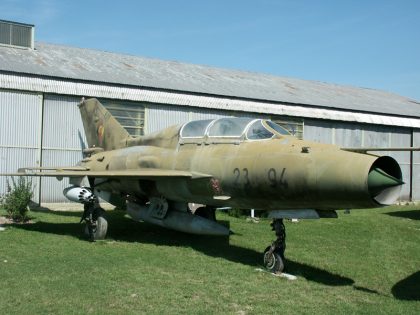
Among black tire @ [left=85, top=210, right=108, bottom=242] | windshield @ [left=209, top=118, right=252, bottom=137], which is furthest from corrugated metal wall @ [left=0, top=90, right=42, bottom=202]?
windshield @ [left=209, top=118, right=252, bottom=137]

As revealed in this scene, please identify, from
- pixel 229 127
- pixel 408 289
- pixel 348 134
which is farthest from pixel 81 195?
pixel 348 134

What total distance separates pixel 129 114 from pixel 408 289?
1361 cm

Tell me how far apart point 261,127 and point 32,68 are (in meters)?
11.5

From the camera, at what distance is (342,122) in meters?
25.3

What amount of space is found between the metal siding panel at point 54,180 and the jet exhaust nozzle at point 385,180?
44.6ft

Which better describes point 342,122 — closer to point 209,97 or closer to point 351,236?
point 209,97

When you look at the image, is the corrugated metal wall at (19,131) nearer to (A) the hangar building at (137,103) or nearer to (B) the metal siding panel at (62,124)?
(A) the hangar building at (137,103)

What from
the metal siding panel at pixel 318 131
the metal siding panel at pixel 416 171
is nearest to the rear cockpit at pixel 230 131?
the metal siding panel at pixel 318 131

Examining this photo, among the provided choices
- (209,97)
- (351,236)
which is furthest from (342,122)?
(351,236)

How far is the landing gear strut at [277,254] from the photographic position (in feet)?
29.1

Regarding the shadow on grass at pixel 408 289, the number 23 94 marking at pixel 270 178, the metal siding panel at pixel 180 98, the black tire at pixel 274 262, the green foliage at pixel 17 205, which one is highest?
the metal siding panel at pixel 180 98

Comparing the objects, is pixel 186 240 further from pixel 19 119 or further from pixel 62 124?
pixel 19 119

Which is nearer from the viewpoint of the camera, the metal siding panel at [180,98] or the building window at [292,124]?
the metal siding panel at [180,98]

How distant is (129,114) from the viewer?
63.6ft
